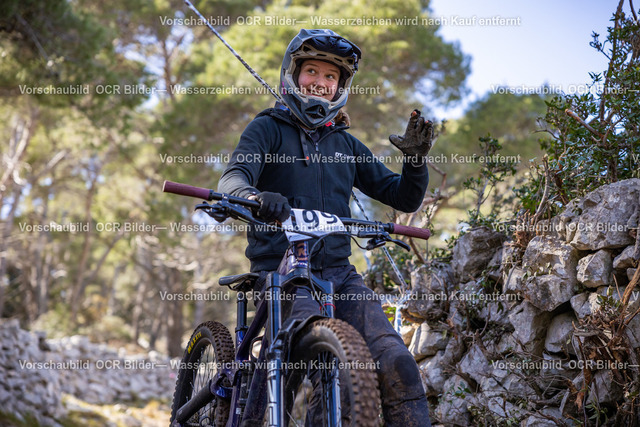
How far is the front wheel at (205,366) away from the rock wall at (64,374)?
5753 mm

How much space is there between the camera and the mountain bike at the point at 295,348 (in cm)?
262

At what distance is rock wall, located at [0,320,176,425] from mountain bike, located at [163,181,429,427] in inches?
266

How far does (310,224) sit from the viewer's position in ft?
10.4

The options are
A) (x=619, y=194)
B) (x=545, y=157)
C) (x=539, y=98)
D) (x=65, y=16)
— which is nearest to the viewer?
(x=619, y=194)

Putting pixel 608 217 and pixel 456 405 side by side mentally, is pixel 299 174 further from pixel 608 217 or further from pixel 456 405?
pixel 456 405

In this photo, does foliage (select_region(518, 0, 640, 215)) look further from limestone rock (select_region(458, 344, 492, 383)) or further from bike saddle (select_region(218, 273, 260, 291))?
bike saddle (select_region(218, 273, 260, 291))

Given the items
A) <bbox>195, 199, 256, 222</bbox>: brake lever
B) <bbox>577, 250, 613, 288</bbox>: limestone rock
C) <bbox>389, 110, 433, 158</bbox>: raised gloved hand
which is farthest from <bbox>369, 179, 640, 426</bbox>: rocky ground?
<bbox>195, 199, 256, 222</bbox>: brake lever

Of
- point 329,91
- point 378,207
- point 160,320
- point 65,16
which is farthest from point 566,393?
point 160,320

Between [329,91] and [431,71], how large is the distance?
49.6 feet

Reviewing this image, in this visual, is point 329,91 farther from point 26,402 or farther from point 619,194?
point 26,402

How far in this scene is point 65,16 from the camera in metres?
11.5

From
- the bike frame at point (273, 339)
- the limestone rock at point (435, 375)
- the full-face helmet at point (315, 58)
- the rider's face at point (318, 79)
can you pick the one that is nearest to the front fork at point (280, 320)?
the bike frame at point (273, 339)

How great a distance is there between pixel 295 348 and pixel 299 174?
3.68ft

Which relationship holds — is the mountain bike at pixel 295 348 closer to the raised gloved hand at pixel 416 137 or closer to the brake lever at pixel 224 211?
the brake lever at pixel 224 211
